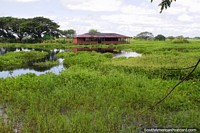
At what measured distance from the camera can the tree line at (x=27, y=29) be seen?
243 ft

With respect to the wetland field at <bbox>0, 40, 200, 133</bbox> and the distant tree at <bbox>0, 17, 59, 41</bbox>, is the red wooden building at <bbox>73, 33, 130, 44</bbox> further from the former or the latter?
the wetland field at <bbox>0, 40, 200, 133</bbox>

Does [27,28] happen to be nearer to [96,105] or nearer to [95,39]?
[95,39]

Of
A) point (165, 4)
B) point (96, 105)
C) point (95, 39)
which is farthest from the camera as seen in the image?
point (95, 39)

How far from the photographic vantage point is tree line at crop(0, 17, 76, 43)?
7412 centimetres

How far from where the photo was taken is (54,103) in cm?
1039

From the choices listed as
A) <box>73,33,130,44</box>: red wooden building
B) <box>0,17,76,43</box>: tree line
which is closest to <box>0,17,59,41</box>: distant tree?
<box>0,17,76,43</box>: tree line

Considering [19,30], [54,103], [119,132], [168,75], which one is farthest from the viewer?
[19,30]

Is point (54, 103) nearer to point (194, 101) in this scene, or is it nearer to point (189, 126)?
point (189, 126)

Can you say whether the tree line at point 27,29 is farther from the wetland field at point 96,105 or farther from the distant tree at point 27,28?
the wetland field at point 96,105

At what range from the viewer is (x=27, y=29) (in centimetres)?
7244

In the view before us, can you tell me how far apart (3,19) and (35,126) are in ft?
249

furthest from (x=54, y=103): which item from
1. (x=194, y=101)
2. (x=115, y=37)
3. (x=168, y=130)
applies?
(x=115, y=37)

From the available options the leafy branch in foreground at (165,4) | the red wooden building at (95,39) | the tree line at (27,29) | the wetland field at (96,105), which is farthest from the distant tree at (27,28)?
the leafy branch in foreground at (165,4)

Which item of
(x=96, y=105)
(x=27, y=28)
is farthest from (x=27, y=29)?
(x=96, y=105)
